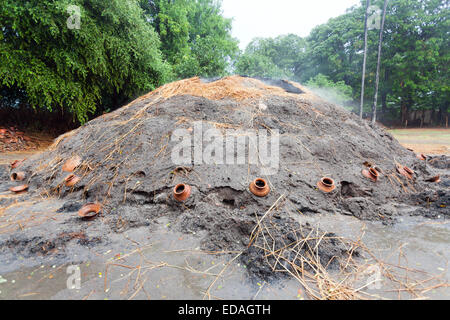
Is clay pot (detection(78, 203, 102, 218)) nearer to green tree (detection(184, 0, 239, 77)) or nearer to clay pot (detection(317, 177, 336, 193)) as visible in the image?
clay pot (detection(317, 177, 336, 193))

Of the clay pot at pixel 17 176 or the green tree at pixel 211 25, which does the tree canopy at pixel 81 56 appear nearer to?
the clay pot at pixel 17 176

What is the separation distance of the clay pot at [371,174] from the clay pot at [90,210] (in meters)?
3.42

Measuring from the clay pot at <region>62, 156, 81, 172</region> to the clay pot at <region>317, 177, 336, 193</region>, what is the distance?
11.4 feet

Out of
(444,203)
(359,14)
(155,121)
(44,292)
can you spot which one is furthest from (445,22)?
(44,292)

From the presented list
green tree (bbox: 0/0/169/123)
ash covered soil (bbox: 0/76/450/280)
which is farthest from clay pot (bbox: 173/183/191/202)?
green tree (bbox: 0/0/169/123)

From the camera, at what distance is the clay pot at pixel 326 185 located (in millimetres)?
2844

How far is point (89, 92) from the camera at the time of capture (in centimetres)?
816

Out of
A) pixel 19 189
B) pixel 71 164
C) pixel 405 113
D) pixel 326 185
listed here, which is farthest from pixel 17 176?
pixel 405 113

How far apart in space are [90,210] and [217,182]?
4.75ft

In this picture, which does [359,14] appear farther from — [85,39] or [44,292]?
[44,292]

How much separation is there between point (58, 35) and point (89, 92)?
6.38ft

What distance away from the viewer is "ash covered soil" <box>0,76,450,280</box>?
2.14 meters

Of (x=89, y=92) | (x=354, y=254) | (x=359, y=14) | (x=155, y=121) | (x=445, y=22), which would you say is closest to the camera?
(x=354, y=254)

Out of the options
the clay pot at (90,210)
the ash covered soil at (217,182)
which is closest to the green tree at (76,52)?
the ash covered soil at (217,182)
